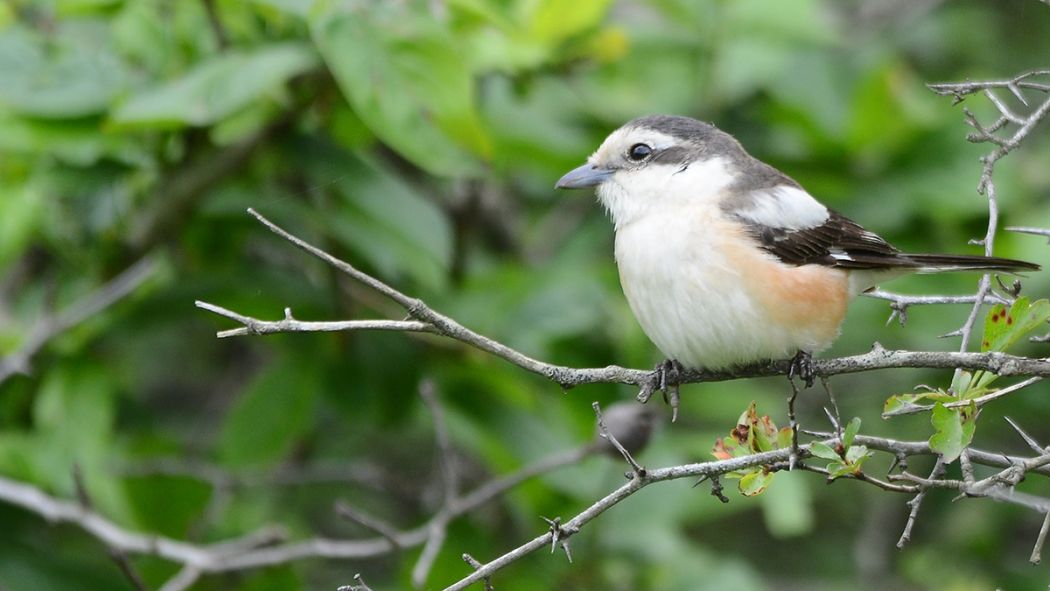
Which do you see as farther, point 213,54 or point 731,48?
point 731,48

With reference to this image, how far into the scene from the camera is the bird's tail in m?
3.57

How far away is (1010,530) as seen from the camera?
700cm

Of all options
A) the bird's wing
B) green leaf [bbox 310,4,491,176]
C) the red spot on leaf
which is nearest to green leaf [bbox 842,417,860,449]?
the red spot on leaf

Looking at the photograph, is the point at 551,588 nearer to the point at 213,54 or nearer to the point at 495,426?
the point at 495,426

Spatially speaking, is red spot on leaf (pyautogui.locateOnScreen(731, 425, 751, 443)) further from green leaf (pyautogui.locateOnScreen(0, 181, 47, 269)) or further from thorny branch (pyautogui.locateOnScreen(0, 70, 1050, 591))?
green leaf (pyautogui.locateOnScreen(0, 181, 47, 269))

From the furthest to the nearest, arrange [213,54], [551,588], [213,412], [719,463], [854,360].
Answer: [213,412] → [551,588] → [213,54] → [854,360] → [719,463]

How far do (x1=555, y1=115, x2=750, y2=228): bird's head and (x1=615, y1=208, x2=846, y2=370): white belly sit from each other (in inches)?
9.5

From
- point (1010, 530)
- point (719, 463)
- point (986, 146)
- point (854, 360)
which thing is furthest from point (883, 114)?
point (719, 463)

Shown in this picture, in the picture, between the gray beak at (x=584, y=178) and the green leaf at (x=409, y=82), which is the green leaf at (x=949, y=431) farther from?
the green leaf at (x=409, y=82)

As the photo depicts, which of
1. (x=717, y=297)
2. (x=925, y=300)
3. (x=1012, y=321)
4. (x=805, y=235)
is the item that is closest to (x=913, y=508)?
(x=1012, y=321)

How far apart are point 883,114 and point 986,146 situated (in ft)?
1.72

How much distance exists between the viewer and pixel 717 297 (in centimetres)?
389

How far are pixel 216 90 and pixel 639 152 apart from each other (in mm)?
A: 1523

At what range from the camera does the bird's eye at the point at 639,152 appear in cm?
450
